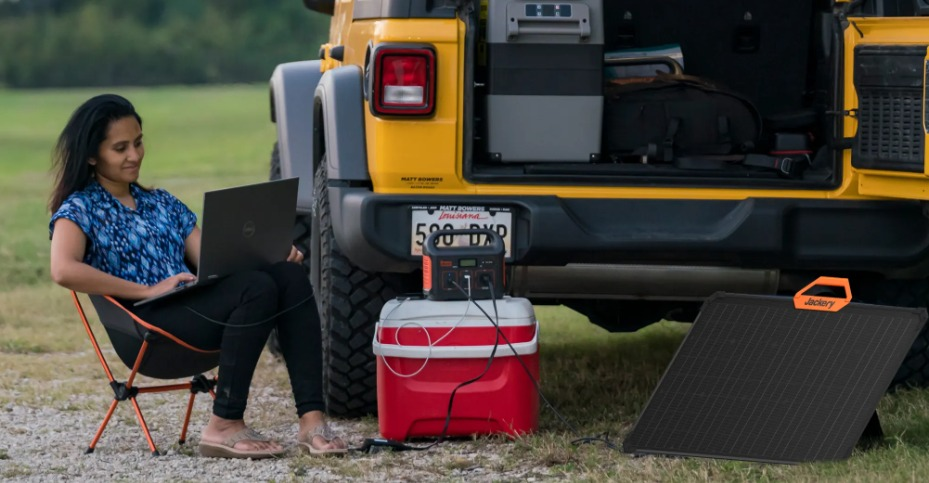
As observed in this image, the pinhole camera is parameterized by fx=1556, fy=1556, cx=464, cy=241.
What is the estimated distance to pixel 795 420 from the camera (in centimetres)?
422

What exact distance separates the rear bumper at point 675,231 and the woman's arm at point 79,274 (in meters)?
0.61

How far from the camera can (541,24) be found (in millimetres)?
4750

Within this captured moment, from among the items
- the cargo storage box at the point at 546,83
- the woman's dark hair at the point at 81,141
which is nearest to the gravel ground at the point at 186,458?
the woman's dark hair at the point at 81,141

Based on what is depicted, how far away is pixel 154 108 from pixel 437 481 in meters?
26.8

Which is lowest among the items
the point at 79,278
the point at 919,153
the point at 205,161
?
the point at 205,161

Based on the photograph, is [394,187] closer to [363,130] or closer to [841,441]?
[363,130]

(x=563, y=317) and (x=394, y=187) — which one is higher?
(x=394, y=187)

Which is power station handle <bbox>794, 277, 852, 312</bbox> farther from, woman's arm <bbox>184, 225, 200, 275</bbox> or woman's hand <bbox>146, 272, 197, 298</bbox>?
woman's arm <bbox>184, 225, 200, 275</bbox>

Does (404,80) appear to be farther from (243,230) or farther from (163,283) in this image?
(163,283)

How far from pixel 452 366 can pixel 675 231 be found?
0.78 m

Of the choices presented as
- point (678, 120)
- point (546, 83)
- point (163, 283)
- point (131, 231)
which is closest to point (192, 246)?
point (131, 231)

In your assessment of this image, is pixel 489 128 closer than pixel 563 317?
Yes

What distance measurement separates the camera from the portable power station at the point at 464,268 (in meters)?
4.53

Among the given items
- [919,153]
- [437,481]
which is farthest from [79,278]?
[919,153]
